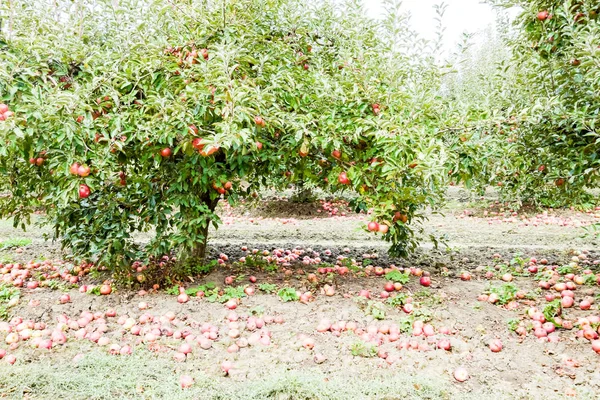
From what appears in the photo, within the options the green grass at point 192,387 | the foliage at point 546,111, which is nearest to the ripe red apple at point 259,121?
the foliage at point 546,111

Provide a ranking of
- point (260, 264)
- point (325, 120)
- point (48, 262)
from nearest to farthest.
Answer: point (325, 120), point (260, 264), point (48, 262)

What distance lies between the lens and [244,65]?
4207mm

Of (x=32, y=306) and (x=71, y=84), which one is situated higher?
(x=71, y=84)

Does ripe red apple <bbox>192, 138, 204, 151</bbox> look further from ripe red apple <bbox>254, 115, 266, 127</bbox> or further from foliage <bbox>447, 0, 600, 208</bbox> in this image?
foliage <bbox>447, 0, 600, 208</bbox>

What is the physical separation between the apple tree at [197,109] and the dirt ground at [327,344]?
0.75 meters

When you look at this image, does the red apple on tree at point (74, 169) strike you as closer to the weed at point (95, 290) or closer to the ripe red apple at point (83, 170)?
the ripe red apple at point (83, 170)

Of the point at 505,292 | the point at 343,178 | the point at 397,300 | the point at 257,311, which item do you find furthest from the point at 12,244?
the point at 505,292

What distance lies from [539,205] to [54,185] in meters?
10.3

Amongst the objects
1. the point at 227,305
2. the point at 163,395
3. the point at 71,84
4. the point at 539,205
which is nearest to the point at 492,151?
the point at 227,305

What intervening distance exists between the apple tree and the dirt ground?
752 mm

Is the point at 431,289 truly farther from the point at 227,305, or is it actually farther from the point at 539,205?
the point at 539,205

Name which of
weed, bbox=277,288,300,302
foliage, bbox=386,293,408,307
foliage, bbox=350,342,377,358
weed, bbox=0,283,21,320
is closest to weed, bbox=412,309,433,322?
foliage, bbox=386,293,408,307

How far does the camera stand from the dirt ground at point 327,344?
9.81 feet

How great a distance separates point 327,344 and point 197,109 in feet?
7.19
